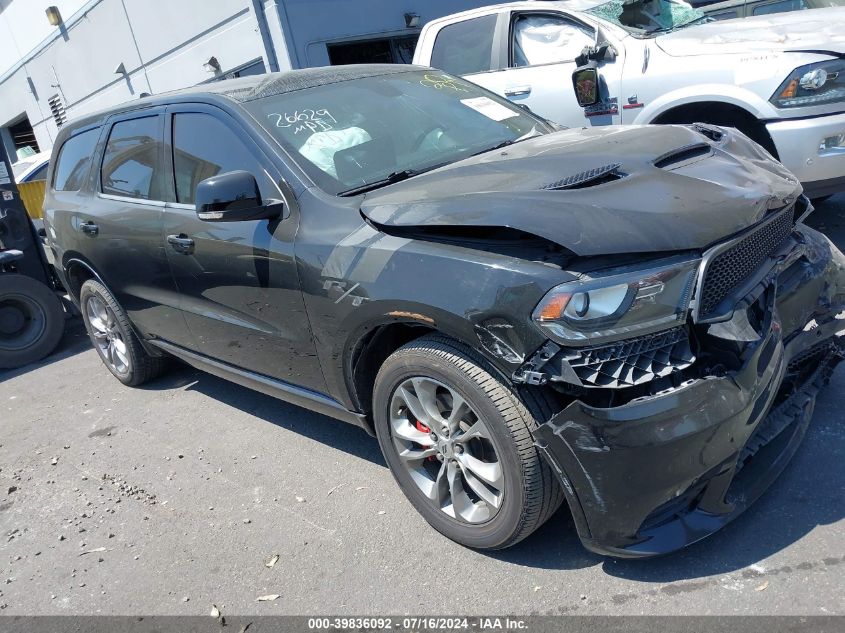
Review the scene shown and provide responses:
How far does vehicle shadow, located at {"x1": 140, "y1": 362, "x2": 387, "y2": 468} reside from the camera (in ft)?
12.2

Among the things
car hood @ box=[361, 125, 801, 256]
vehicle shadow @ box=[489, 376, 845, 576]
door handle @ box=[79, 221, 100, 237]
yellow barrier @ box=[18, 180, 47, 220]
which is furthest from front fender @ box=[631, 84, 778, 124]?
yellow barrier @ box=[18, 180, 47, 220]

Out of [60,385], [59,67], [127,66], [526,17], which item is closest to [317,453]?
[60,385]

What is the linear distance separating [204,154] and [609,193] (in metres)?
2.12

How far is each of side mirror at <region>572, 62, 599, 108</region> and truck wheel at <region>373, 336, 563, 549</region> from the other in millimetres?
3682

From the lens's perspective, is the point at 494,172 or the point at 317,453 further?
the point at 317,453

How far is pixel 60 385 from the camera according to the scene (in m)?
5.55

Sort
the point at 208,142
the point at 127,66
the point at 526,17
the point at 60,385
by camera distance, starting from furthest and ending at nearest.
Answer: the point at 127,66 → the point at 526,17 → the point at 60,385 → the point at 208,142

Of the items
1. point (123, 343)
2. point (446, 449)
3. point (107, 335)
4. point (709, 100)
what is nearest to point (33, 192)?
point (107, 335)

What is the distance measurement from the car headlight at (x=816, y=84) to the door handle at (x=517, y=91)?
6.87 ft

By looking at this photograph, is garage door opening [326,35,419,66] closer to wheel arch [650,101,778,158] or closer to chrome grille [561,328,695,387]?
wheel arch [650,101,778,158]

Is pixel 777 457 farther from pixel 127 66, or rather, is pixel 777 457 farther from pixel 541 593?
pixel 127 66

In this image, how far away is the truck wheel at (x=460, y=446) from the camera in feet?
7.77

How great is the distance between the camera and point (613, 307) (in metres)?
2.19

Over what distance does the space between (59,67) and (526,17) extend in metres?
15.0
